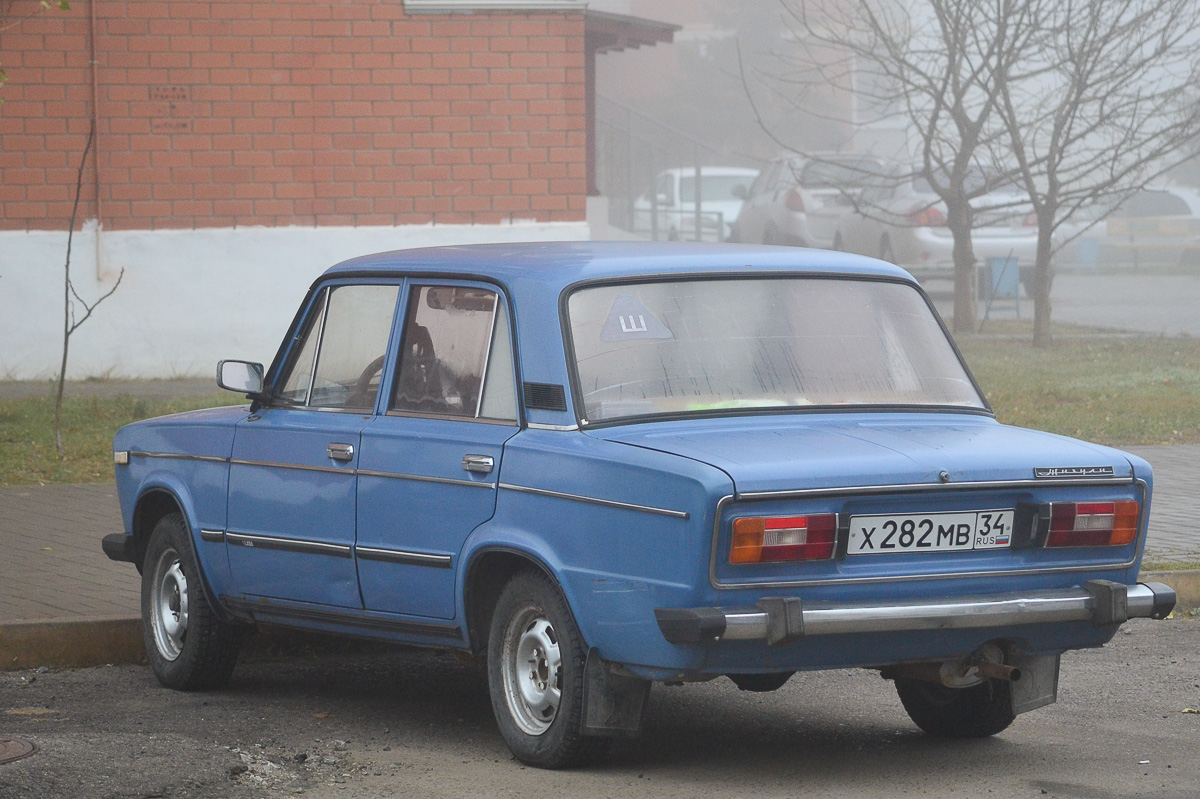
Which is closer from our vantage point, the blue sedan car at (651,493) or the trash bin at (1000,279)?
the blue sedan car at (651,493)

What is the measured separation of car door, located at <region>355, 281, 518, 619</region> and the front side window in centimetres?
34

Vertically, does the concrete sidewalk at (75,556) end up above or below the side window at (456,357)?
below

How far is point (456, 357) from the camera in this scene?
18.6ft

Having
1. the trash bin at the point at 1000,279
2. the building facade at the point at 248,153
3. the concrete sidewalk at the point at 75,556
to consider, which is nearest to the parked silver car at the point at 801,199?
the trash bin at the point at 1000,279

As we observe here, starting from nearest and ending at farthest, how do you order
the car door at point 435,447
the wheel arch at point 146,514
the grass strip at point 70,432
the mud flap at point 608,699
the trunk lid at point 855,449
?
the trunk lid at point 855,449
the mud flap at point 608,699
the car door at point 435,447
the wheel arch at point 146,514
the grass strip at point 70,432

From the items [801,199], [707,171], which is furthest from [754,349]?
[707,171]

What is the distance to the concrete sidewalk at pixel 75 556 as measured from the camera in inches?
272

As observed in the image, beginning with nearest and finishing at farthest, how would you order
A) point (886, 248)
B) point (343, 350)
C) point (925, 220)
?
point (343, 350)
point (925, 220)
point (886, 248)

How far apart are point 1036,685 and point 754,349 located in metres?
1.36

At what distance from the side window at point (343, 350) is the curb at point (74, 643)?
39.0 inches

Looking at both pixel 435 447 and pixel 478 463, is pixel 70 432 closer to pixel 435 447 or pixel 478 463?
pixel 435 447

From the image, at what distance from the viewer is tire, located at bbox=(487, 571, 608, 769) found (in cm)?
495

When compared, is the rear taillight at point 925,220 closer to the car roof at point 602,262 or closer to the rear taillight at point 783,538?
the car roof at point 602,262

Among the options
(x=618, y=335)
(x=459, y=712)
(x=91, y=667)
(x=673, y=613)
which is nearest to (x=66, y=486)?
(x=91, y=667)
